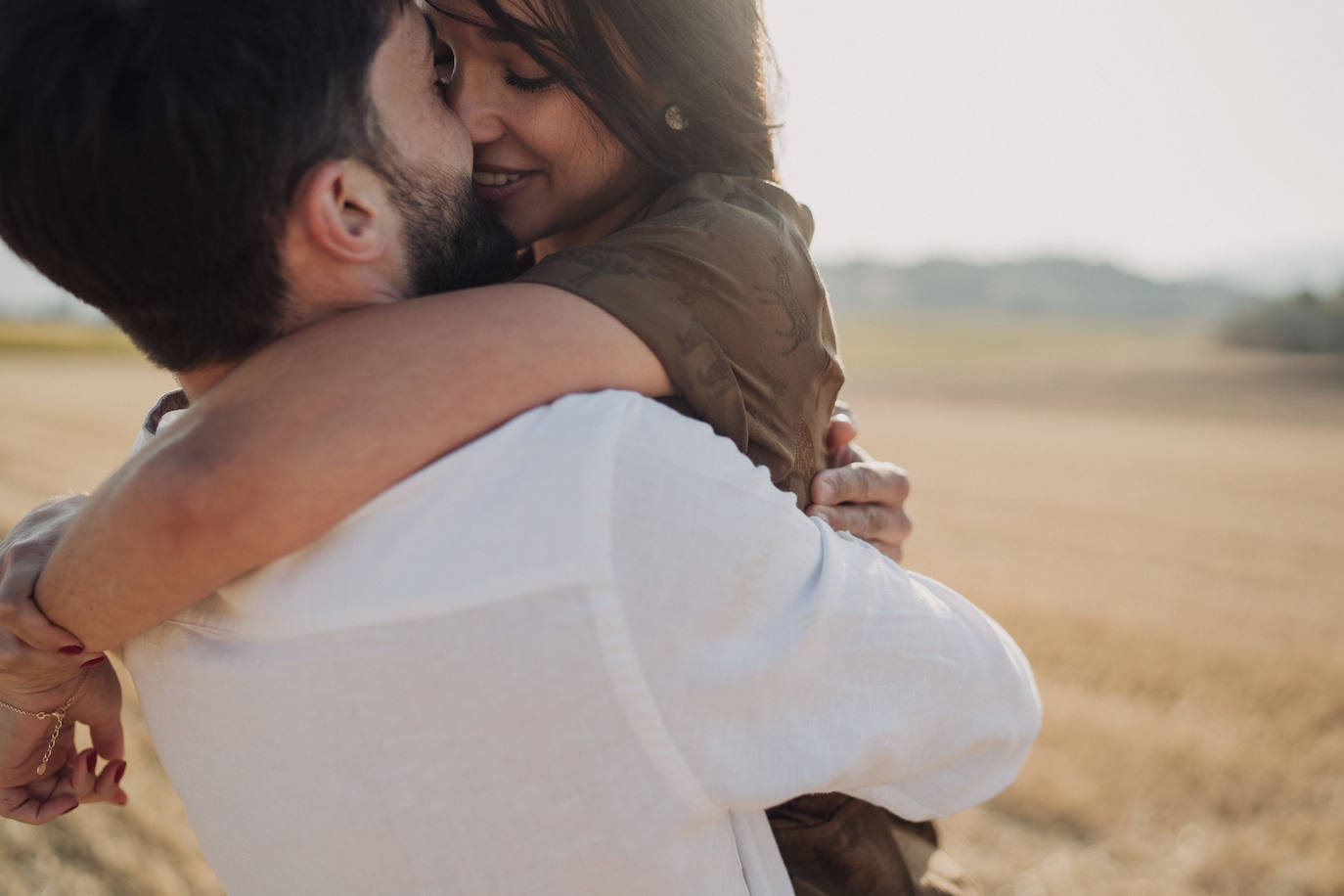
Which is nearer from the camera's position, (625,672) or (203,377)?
(625,672)

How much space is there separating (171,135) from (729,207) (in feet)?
2.33

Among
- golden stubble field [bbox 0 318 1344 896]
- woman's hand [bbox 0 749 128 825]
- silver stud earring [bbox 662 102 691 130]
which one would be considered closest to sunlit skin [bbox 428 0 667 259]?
silver stud earring [bbox 662 102 691 130]

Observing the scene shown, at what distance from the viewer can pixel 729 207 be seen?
1.43 m

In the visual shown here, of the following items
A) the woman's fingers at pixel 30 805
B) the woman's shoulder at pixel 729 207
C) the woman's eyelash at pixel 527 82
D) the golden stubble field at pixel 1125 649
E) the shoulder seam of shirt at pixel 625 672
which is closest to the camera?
the shoulder seam of shirt at pixel 625 672

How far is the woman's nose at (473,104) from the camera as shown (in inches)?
67.8

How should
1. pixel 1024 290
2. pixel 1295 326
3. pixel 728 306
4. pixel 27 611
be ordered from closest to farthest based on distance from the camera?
pixel 27 611 < pixel 728 306 < pixel 1295 326 < pixel 1024 290

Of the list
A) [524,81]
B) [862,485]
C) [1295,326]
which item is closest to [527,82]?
[524,81]

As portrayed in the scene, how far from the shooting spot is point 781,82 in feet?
6.68

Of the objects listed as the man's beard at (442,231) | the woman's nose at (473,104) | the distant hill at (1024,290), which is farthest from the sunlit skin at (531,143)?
the distant hill at (1024,290)

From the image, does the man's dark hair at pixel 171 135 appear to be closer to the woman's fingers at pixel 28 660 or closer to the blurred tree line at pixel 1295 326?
the woman's fingers at pixel 28 660

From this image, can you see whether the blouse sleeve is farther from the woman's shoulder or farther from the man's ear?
the man's ear

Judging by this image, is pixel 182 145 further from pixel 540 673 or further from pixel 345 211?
pixel 540 673

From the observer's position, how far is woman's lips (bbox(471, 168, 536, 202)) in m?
1.83

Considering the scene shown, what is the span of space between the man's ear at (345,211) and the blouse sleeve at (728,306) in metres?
0.19
